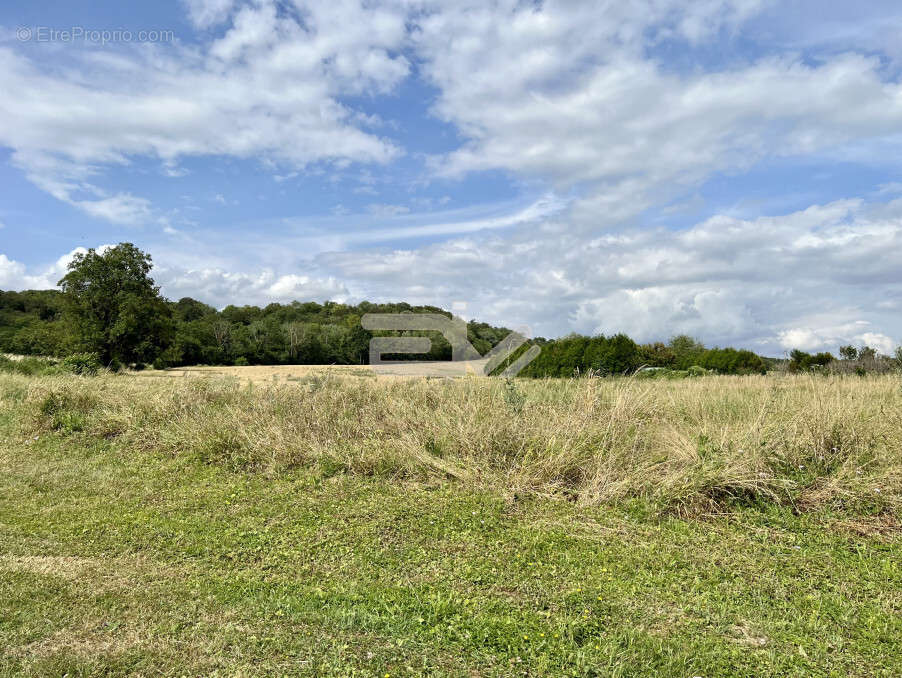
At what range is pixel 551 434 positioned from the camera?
255 inches

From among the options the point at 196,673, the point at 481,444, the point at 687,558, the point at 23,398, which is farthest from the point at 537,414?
the point at 23,398

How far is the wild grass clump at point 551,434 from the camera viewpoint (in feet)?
18.3

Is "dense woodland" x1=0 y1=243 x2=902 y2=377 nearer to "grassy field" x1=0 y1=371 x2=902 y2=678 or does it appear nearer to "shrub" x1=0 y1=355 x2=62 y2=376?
"grassy field" x1=0 y1=371 x2=902 y2=678

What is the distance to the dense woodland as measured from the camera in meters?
18.7

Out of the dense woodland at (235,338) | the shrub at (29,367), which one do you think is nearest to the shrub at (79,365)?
the shrub at (29,367)

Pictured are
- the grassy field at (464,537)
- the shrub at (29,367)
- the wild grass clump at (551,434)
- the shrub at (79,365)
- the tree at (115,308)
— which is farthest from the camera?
the tree at (115,308)

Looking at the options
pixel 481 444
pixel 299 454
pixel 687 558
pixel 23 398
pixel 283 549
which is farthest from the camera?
pixel 23 398

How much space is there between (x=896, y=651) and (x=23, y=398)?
14.2 meters

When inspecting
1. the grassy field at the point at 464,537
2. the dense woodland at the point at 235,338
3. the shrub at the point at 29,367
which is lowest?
the grassy field at the point at 464,537

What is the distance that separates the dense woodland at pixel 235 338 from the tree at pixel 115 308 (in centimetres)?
6

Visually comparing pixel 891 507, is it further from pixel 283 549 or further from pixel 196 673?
pixel 196 673

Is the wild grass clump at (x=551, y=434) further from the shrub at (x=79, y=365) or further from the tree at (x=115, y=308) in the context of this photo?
the tree at (x=115, y=308)

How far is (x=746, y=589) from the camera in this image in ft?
12.5

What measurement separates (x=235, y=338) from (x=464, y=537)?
45.1 m
